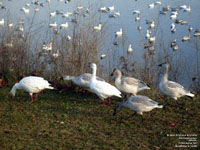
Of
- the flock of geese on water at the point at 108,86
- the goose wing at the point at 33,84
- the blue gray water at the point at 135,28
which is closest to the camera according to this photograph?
the flock of geese on water at the point at 108,86

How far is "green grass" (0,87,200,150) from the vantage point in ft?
16.3

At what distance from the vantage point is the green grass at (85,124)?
4.98 meters

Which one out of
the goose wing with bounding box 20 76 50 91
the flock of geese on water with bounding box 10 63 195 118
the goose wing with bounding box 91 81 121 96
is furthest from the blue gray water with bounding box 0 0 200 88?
the goose wing with bounding box 20 76 50 91

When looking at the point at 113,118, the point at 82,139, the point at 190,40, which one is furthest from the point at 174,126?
the point at 190,40

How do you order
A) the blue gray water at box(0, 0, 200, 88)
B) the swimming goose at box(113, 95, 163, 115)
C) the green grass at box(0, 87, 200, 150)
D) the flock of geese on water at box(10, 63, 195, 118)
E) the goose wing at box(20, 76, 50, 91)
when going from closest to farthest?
the green grass at box(0, 87, 200, 150), the swimming goose at box(113, 95, 163, 115), the flock of geese on water at box(10, 63, 195, 118), the goose wing at box(20, 76, 50, 91), the blue gray water at box(0, 0, 200, 88)

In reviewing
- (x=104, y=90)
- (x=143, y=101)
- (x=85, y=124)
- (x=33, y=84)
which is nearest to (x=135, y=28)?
(x=104, y=90)

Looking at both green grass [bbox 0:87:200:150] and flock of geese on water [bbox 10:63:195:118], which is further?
flock of geese on water [bbox 10:63:195:118]

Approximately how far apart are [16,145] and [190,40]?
11.8 m

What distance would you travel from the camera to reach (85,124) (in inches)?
229

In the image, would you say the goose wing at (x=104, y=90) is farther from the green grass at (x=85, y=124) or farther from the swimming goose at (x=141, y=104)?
the swimming goose at (x=141, y=104)

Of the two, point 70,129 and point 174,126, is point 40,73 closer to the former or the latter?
point 70,129

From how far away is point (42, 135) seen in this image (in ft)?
17.2

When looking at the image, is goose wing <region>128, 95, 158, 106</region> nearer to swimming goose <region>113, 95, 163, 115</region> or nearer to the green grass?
swimming goose <region>113, 95, 163, 115</region>

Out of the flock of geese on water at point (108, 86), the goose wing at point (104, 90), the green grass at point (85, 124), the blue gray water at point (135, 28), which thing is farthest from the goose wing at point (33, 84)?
the blue gray water at point (135, 28)
